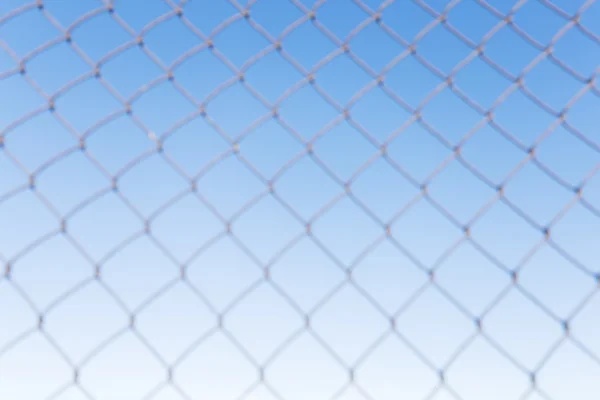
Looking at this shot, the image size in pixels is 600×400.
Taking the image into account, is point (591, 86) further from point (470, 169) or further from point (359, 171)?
point (359, 171)

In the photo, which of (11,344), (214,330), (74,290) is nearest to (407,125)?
(214,330)

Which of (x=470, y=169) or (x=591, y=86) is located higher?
(x=591, y=86)

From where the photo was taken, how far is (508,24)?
1.86 m

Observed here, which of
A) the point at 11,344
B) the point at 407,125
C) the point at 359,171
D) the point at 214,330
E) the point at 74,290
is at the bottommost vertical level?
the point at 11,344

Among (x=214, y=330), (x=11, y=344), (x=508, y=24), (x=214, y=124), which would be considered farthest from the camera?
(x=508, y=24)

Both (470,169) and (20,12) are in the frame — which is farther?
(470,169)

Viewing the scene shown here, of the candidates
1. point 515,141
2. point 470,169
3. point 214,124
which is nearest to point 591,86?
point 515,141

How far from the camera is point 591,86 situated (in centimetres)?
180

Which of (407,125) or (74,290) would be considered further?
(407,125)

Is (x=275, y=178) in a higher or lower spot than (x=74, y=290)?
higher

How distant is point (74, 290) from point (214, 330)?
1.08ft

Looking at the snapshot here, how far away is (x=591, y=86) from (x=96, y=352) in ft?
4.57

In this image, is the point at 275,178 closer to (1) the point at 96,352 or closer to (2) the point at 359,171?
(2) the point at 359,171

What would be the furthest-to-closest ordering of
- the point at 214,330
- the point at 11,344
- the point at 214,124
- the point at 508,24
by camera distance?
1. the point at 508,24
2. the point at 214,124
3. the point at 214,330
4. the point at 11,344
